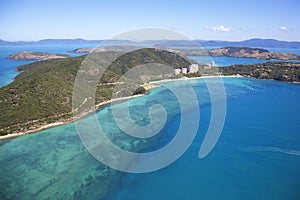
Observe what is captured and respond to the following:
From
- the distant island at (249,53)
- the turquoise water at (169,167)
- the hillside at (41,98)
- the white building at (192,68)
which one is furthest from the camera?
the distant island at (249,53)

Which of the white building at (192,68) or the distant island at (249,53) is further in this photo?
the distant island at (249,53)

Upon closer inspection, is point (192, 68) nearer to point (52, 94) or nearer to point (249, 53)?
point (52, 94)

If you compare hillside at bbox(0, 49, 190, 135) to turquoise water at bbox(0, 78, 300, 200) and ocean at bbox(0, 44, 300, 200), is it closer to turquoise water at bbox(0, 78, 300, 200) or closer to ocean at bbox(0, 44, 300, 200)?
ocean at bbox(0, 44, 300, 200)


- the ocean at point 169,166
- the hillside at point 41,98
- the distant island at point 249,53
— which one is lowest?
the ocean at point 169,166

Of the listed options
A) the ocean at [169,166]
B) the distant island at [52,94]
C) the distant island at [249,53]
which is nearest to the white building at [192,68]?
the distant island at [52,94]

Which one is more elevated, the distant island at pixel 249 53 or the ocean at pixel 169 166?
the distant island at pixel 249 53

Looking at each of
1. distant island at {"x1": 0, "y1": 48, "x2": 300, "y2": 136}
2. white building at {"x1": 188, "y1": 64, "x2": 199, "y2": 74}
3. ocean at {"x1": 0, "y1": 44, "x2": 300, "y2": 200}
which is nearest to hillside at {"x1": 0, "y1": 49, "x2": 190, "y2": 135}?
distant island at {"x1": 0, "y1": 48, "x2": 300, "y2": 136}

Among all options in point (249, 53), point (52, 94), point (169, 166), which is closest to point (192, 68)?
point (52, 94)

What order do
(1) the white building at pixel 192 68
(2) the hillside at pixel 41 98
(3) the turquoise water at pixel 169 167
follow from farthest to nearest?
(1) the white building at pixel 192 68, (2) the hillside at pixel 41 98, (3) the turquoise water at pixel 169 167

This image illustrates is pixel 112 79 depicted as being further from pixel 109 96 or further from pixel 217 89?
pixel 217 89

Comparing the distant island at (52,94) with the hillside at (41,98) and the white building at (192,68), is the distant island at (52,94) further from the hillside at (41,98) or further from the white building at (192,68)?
the white building at (192,68)
